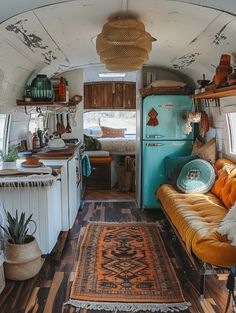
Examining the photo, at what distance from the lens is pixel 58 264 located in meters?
3.00

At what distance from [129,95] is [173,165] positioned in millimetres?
3220

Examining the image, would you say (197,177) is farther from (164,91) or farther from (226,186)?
(164,91)

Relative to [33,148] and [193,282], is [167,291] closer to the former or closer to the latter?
[193,282]

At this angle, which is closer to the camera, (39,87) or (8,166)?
(8,166)

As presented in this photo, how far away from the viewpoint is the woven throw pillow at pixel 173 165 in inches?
163

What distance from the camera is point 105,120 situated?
290 inches

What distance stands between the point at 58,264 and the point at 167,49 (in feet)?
8.63

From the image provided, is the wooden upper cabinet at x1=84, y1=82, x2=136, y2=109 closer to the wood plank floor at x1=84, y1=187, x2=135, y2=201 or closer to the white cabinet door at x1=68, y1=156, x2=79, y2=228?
the wood plank floor at x1=84, y1=187, x2=135, y2=201

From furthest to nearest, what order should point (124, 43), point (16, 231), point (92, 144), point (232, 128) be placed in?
point (92, 144) < point (232, 128) < point (16, 231) < point (124, 43)

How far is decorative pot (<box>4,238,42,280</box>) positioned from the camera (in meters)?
2.64

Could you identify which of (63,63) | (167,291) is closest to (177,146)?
(63,63)

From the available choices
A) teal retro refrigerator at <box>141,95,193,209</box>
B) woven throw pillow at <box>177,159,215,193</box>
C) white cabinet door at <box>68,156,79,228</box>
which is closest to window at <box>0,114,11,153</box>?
white cabinet door at <box>68,156,79,228</box>

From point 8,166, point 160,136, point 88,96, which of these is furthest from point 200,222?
point 88,96

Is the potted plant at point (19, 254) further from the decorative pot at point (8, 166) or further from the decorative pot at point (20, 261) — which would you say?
the decorative pot at point (8, 166)
